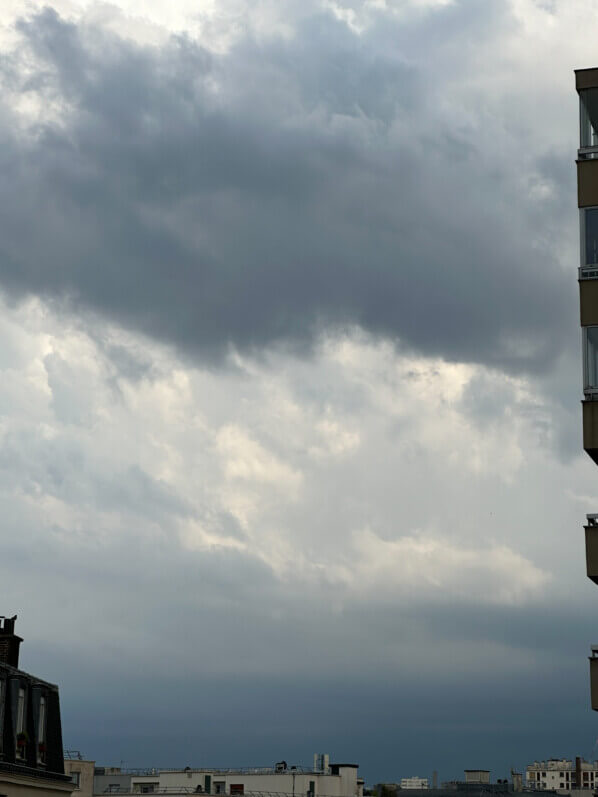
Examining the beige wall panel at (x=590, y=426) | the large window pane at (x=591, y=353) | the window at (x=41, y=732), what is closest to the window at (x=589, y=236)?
the large window pane at (x=591, y=353)

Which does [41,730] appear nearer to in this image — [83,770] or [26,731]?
[26,731]

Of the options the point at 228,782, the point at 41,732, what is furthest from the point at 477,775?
the point at 41,732

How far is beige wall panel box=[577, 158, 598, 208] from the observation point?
3688 centimetres

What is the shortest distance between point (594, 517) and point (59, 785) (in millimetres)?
36586

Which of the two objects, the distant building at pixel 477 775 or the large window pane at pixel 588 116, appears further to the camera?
the distant building at pixel 477 775

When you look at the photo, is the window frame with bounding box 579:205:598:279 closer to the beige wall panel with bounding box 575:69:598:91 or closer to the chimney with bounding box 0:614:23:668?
the beige wall panel with bounding box 575:69:598:91

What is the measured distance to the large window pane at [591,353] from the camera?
35062mm

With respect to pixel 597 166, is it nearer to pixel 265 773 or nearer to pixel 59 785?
pixel 59 785

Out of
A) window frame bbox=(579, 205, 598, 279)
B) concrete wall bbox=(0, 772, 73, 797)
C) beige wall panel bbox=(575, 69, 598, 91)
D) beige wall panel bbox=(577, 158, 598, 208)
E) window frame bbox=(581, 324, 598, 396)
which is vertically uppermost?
beige wall panel bbox=(575, 69, 598, 91)

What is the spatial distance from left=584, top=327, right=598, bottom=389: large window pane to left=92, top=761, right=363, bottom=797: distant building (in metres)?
103

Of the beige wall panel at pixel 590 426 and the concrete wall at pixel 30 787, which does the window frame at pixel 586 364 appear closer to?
the beige wall panel at pixel 590 426

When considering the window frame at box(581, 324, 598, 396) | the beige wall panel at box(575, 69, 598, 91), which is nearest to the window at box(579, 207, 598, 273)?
the window frame at box(581, 324, 598, 396)

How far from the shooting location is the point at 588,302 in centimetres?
3588

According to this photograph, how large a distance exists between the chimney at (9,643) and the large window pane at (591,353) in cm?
3624
